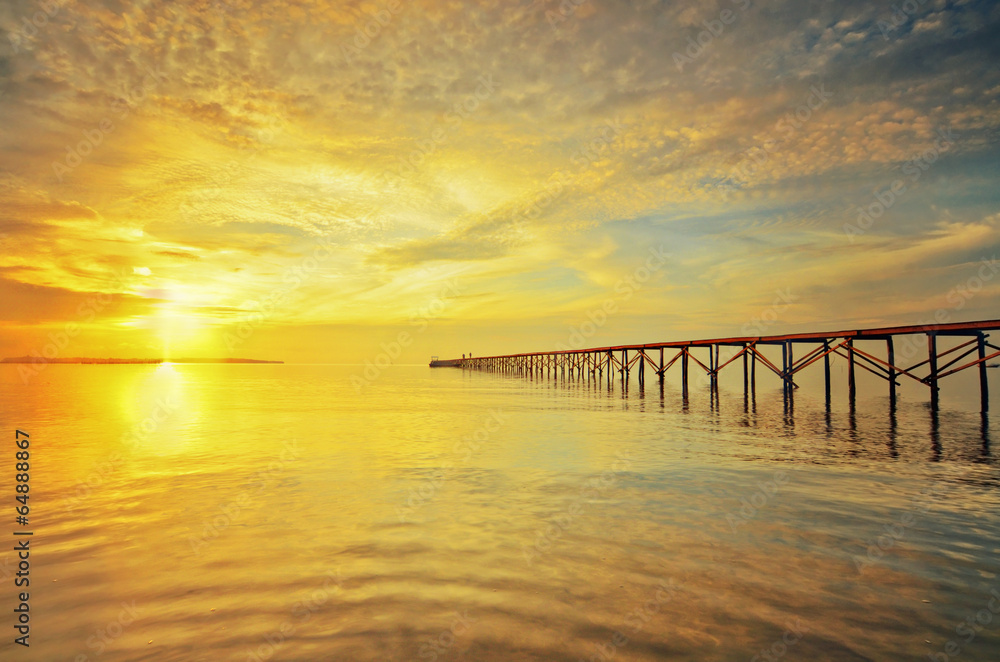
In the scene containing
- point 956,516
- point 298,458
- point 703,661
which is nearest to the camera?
point 703,661

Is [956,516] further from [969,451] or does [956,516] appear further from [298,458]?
[298,458]

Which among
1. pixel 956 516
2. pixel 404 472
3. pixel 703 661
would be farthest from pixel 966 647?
pixel 404 472

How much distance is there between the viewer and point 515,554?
5.50m

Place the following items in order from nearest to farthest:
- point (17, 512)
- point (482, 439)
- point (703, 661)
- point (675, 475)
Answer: point (703, 661) < point (17, 512) < point (675, 475) < point (482, 439)

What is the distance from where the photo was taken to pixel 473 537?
6.09m

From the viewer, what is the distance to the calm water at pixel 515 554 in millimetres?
3770

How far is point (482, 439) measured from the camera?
14.5m

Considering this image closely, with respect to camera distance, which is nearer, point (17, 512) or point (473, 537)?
point (473, 537)

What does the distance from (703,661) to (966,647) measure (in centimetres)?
207

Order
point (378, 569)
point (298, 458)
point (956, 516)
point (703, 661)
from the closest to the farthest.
Result: 1. point (703, 661)
2. point (378, 569)
3. point (956, 516)
4. point (298, 458)

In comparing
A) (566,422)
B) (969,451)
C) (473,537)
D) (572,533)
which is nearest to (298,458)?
(473,537)

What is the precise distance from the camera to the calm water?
12.4ft

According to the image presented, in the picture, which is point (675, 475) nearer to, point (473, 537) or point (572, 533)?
point (572, 533)

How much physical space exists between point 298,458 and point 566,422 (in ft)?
33.1
